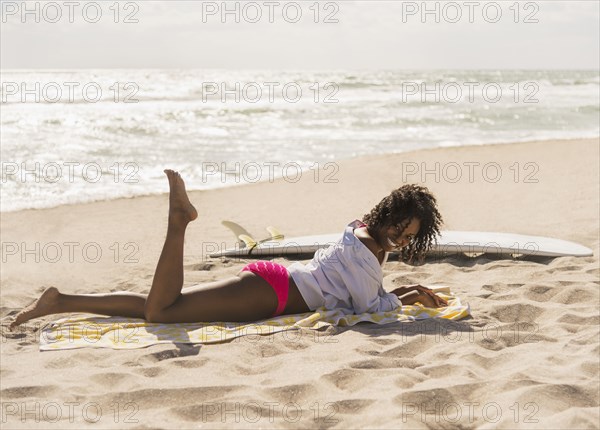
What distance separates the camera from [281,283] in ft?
15.0

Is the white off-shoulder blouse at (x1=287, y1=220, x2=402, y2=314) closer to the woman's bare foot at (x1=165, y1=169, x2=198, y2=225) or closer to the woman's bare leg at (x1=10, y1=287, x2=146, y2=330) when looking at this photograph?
the woman's bare foot at (x1=165, y1=169, x2=198, y2=225)

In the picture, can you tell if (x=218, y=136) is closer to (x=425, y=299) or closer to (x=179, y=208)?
(x=425, y=299)

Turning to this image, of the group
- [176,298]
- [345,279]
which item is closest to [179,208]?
[176,298]

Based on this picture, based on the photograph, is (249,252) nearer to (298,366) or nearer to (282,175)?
(298,366)

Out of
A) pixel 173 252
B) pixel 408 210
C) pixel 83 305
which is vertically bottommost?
pixel 83 305

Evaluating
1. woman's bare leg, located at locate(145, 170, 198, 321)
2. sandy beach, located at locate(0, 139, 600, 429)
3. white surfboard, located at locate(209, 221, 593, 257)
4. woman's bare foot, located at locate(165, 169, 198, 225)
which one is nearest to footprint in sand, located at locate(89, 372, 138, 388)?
sandy beach, located at locate(0, 139, 600, 429)

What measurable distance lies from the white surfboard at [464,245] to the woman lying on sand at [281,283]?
66.1 inches

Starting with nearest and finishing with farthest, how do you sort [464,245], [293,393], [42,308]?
[293,393] < [42,308] < [464,245]

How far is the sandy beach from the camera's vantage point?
310 cm

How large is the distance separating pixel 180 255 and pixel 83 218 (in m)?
4.22

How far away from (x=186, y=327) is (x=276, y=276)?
2.02ft

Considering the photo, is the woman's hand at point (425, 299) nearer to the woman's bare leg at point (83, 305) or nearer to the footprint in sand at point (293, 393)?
the footprint in sand at point (293, 393)

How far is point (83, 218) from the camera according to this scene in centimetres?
811

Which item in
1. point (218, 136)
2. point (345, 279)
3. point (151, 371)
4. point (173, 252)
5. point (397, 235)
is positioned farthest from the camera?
point (218, 136)
